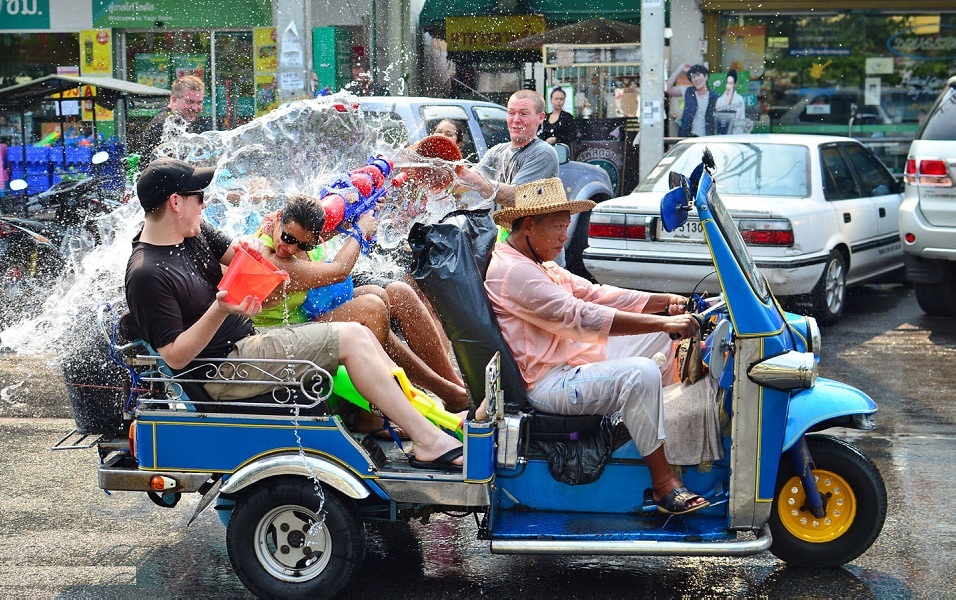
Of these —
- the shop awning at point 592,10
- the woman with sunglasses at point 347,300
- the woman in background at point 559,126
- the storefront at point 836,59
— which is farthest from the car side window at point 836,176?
the shop awning at point 592,10

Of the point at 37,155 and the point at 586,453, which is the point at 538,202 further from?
the point at 37,155

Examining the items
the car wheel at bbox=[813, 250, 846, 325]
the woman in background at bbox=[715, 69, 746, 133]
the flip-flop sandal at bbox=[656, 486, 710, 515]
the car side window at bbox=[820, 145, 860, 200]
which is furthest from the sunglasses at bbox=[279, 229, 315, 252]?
the woman in background at bbox=[715, 69, 746, 133]

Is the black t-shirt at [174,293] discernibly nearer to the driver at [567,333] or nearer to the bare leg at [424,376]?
the bare leg at [424,376]

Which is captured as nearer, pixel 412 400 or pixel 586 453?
pixel 586 453

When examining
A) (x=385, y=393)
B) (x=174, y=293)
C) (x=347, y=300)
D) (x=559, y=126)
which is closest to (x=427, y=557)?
(x=385, y=393)

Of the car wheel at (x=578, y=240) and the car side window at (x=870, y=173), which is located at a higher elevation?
the car side window at (x=870, y=173)

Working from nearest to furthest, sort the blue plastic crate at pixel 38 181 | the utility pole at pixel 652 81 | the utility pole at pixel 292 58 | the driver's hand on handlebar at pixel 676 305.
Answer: the driver's hand on handlebar at pixel 676 305 → the blue plastic crate at pixel 38 181 → the utility pole at pixel 652 81 → the utility pole at pixel 292 58

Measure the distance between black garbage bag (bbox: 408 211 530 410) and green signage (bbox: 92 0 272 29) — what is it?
52.3 feet

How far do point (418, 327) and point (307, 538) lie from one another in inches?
59.1

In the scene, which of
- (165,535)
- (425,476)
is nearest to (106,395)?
(165,535)

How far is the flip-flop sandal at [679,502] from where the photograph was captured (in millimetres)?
4340

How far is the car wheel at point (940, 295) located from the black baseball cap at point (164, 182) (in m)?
7.55

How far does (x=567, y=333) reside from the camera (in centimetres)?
459

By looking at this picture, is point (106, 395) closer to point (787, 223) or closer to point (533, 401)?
point (533, 401)
